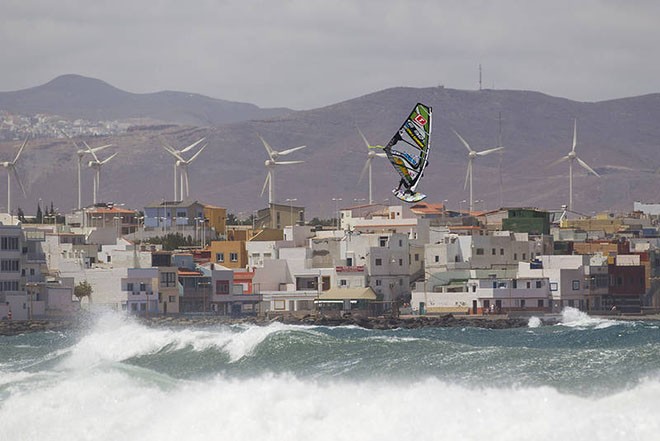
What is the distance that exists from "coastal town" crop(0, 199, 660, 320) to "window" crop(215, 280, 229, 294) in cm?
8

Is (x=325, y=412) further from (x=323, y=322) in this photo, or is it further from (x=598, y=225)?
(x=598, y=225)

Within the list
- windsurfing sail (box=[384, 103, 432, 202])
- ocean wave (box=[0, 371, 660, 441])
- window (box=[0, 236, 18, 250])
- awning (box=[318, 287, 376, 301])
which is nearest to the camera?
windsurfing sail (box=[384, 103, 432, 202])

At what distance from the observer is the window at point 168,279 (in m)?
95.2

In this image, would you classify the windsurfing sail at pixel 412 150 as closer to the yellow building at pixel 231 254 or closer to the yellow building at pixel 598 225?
the yellow building at pixel 231 254

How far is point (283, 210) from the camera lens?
128500 mm

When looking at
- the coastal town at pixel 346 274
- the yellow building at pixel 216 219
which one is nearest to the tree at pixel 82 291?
the coastal town at pixel 346 274

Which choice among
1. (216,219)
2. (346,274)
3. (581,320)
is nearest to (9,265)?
(346,274)

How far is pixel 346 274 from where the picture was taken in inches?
3807

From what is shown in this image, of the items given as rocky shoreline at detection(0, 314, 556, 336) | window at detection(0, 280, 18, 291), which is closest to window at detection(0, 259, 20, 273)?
window at detection(0, 280, 18, 291)

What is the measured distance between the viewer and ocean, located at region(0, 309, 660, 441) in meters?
37.9

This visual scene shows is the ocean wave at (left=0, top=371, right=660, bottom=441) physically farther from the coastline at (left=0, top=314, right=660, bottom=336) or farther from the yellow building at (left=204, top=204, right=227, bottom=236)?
the yellow building at (left=204, top=204, right=227, bottom=236)

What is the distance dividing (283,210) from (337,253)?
28257mm

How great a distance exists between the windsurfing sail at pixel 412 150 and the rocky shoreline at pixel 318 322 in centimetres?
5459

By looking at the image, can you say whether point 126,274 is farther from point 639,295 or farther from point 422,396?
point 422,396
